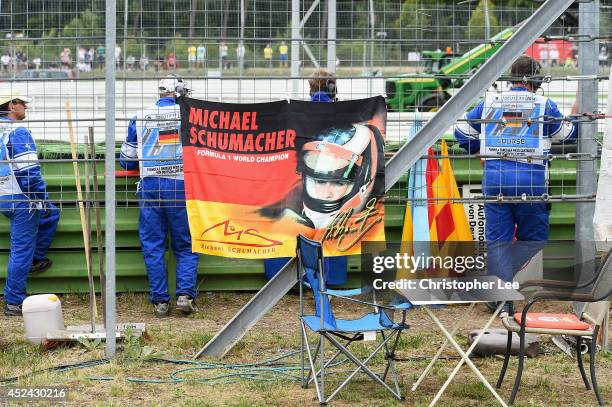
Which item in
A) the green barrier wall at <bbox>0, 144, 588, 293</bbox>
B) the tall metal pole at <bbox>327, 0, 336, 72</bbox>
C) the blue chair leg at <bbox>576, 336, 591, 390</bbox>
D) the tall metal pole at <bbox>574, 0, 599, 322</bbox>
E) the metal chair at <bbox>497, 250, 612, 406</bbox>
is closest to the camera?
the metal chair at <bbox>497, 250, 612, 406</bbox>

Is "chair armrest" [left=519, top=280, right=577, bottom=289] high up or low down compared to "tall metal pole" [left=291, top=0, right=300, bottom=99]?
down

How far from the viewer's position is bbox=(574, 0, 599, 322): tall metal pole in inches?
316

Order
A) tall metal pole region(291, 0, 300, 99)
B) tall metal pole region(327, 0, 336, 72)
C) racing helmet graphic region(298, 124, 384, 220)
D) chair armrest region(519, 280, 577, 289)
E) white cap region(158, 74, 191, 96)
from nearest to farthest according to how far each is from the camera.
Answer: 1. chair armrest region(519, 280, 577, 289)
2. racing helmet graphic region(298, 124, 384, 220)
3. tall metal pole region(291, 0, 300, 99)
4. tall metal pole region(327, 0, 336, 72)
5. white cap region(158, 74, 191, 96)

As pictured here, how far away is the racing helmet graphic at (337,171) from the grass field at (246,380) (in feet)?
3.79

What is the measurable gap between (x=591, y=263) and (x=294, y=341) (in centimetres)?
239

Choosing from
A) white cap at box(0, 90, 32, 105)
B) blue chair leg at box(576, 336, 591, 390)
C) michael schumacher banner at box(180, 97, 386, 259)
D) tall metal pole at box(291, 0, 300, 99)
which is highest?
tall metal pole at box(291, 0, 300, 99)

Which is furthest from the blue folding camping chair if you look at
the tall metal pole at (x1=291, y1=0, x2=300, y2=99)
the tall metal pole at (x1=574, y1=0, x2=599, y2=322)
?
the tall metal pole at (x1=291, y1=0, x2=300, y2=99)

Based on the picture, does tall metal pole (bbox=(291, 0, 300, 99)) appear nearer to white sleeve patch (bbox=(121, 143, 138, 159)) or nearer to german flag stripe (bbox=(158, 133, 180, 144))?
german flag stripe (bbox=(158, 133, 180, 144))

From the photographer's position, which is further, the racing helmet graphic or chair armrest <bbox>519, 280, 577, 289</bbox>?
the racing helmet graphic

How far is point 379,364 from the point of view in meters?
7.59

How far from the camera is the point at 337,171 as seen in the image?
776cm

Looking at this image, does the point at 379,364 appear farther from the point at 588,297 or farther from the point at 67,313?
the point at 67,313
